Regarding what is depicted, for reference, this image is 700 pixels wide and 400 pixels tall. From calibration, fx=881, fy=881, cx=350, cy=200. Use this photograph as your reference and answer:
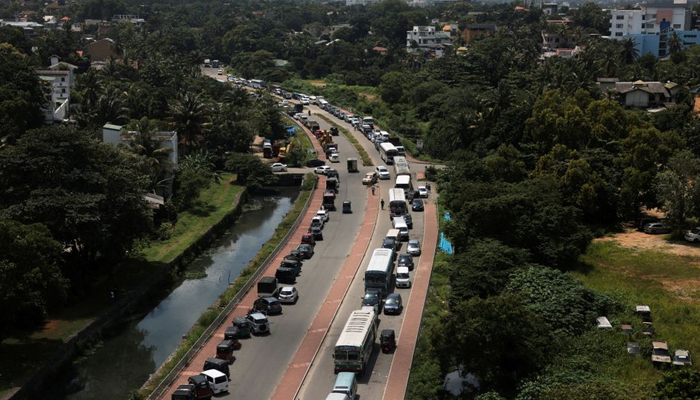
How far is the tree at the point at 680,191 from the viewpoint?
53.7 m

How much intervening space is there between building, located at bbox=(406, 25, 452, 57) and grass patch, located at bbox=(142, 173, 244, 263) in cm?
7454

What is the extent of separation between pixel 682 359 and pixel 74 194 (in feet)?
102

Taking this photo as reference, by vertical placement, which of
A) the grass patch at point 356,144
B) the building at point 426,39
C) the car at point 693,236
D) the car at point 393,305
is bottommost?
the grass patch at point 356,144

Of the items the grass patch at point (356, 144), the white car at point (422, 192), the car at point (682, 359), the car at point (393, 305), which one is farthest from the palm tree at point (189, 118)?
the car at point (682, 359)

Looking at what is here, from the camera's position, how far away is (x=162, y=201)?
62.8m

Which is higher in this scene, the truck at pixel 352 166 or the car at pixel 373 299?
the car at pixel 373 299

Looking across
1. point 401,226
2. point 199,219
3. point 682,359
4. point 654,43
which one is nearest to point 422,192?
point 401,226

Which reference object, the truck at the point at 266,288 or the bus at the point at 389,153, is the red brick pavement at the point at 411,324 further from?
the bus at the point at 389,153

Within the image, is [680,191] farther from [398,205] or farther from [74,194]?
[74,194]

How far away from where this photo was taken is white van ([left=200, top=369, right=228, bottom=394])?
36.2 meters

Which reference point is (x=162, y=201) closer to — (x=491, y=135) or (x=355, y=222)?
(x=355, y=222)

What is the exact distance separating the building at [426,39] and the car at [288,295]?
102 metres

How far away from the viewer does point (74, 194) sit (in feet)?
154

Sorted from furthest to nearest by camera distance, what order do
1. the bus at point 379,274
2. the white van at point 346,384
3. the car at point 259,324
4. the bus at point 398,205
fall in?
1. the bus at point 398,205
2. the bus at point 379,274
3. the car at point 259,324
4. the white van at point 346,384
